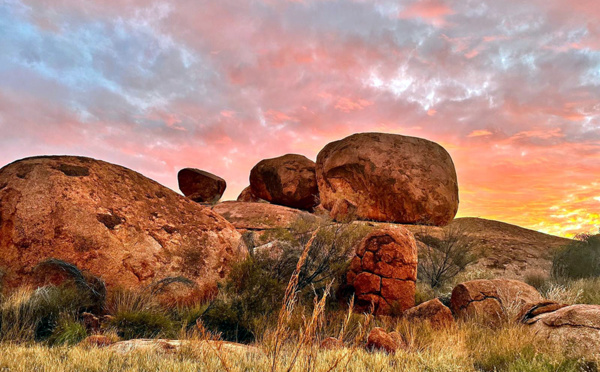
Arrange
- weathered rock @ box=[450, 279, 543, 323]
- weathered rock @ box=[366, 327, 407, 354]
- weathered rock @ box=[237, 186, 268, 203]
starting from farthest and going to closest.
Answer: weathered rock @ box=[237, 186, 268, 203]
weathered rock @ box=[450, 279, 543, 323]
weathered rock @ box=[366, 327, 407, 354]

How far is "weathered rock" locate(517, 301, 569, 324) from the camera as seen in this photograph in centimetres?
612

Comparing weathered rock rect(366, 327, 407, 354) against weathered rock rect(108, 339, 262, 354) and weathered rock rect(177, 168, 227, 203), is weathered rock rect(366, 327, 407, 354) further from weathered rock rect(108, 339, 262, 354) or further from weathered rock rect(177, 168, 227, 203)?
weathered rock rect(177, 168, 227, 203)

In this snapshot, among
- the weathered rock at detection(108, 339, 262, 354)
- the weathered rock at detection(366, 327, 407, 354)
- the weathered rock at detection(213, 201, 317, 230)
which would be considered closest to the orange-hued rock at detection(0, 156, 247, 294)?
the weathered rock at detection(108, 339, 262, 354)

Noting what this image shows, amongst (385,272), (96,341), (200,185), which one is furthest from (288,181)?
(96,341)

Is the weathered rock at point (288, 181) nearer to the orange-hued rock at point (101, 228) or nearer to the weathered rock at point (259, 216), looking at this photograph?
the weathered rock at point (259, 216)

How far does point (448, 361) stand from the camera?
14.7ft

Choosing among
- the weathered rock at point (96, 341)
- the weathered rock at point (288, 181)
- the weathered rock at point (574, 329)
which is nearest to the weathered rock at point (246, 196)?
the weathered rock at point (288, 181)

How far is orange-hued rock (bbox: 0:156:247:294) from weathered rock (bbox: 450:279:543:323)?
4.63 meters

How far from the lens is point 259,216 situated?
17469 mm

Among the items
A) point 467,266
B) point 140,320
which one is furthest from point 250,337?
point 467,266

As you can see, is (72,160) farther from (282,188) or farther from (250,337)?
(282,188)

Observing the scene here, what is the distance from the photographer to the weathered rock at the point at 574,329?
15.6ft

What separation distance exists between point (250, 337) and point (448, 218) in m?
16.6

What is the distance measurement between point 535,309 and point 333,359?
13.2 feet
